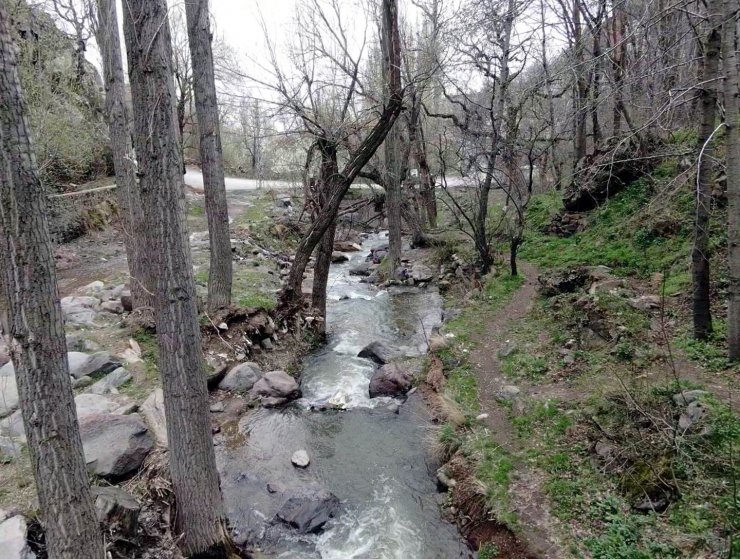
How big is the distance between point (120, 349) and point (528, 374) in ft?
20.9

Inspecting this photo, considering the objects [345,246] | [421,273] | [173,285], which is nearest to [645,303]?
[173,285]

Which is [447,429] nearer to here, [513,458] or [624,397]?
[513,458]

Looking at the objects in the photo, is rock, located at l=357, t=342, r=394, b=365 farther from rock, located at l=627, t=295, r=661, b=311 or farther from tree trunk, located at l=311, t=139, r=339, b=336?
rock, located at l=627, t=295, r=661, b=311

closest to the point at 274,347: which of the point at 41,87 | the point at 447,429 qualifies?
the point at 447,429

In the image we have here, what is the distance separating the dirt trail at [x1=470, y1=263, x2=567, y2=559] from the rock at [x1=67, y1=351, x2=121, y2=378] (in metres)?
5.46

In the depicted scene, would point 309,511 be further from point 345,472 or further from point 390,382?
point 390,382

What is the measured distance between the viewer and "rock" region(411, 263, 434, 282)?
14.2 meters

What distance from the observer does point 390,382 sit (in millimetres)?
7793

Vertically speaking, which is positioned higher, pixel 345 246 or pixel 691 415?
pixel 345 246

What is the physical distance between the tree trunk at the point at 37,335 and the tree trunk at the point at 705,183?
5907mm

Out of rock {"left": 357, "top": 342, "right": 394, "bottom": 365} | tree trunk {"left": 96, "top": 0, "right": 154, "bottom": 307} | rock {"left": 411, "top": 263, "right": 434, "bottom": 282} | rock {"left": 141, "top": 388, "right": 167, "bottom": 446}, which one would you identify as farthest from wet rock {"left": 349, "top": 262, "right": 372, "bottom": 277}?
rock {"left": 141, "top": 388, "right": 167, "bottom": 446}

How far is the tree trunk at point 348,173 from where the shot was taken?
8.06 m

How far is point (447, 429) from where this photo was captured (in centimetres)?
617

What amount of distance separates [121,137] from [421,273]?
910 centimetres
